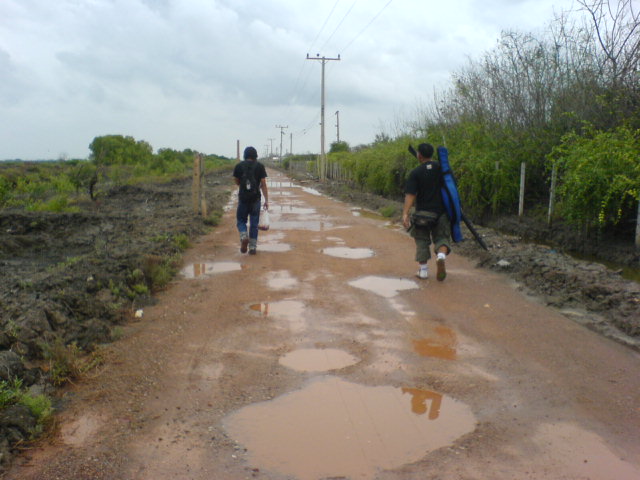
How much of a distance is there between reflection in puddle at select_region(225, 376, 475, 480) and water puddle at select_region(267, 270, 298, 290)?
3286mm

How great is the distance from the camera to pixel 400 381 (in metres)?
4.54

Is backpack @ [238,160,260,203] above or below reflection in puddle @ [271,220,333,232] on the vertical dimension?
above

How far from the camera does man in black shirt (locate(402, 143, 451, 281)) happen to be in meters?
7.84

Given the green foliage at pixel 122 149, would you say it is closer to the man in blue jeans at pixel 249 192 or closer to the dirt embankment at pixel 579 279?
the man in blue jeans at pixel 249 192

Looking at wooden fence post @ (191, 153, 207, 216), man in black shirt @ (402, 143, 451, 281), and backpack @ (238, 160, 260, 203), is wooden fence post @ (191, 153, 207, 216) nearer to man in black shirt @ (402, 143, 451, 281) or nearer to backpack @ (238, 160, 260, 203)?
backpack @ (238, 160, 260, 203)

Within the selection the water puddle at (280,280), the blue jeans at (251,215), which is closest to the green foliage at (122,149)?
the blue jeans at (251,215)

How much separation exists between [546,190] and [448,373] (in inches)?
477

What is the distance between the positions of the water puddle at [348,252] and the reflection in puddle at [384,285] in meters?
1.76

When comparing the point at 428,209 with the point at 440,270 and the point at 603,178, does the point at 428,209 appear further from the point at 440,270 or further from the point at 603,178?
the point at 603,178

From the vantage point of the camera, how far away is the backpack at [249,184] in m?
9.92

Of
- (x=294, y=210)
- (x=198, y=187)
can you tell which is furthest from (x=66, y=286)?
(x=294, y=210)

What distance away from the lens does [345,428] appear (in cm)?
378

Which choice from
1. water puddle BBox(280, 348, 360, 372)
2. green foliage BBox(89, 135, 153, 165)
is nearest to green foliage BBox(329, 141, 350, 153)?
green foliage BBox(89, 135, 153, 165)

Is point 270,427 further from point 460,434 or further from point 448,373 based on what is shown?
point 448,373
